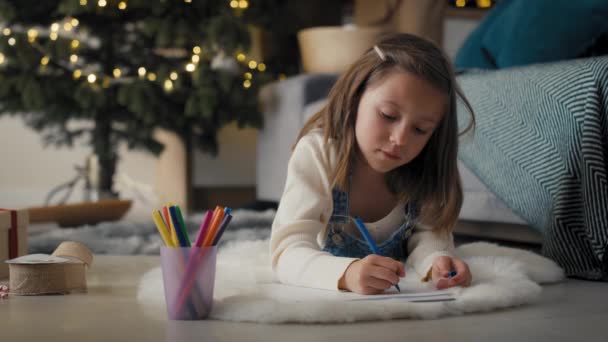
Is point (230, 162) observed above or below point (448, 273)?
below

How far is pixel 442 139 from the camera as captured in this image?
1311mm

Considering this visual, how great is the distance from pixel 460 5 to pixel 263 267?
9.43ft

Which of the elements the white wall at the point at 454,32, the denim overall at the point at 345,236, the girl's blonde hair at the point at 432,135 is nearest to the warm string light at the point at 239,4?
the white wall at the point at 454,32

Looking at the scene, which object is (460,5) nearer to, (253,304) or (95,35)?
(95,35)

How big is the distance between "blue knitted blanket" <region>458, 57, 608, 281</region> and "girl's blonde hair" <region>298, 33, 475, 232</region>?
11 cm

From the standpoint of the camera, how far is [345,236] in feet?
4.33

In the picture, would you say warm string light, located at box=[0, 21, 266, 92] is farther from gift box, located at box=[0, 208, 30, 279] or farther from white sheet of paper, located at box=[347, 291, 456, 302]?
white sheet of paper, located at box=[347, 291, 456, 302]

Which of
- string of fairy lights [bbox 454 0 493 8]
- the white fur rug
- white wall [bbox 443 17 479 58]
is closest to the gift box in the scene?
the white fur rug

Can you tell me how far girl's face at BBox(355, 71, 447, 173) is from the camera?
3.87ft

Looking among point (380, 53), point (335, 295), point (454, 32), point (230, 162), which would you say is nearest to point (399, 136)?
point (380, 53)

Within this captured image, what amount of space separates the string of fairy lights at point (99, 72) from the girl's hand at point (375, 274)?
184 cm

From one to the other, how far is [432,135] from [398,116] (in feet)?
0.54

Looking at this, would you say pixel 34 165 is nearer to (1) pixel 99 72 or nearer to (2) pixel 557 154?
(1) pixel 99 72

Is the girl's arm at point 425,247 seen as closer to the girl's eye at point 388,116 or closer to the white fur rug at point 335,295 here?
the white fur rug at point 335,295
